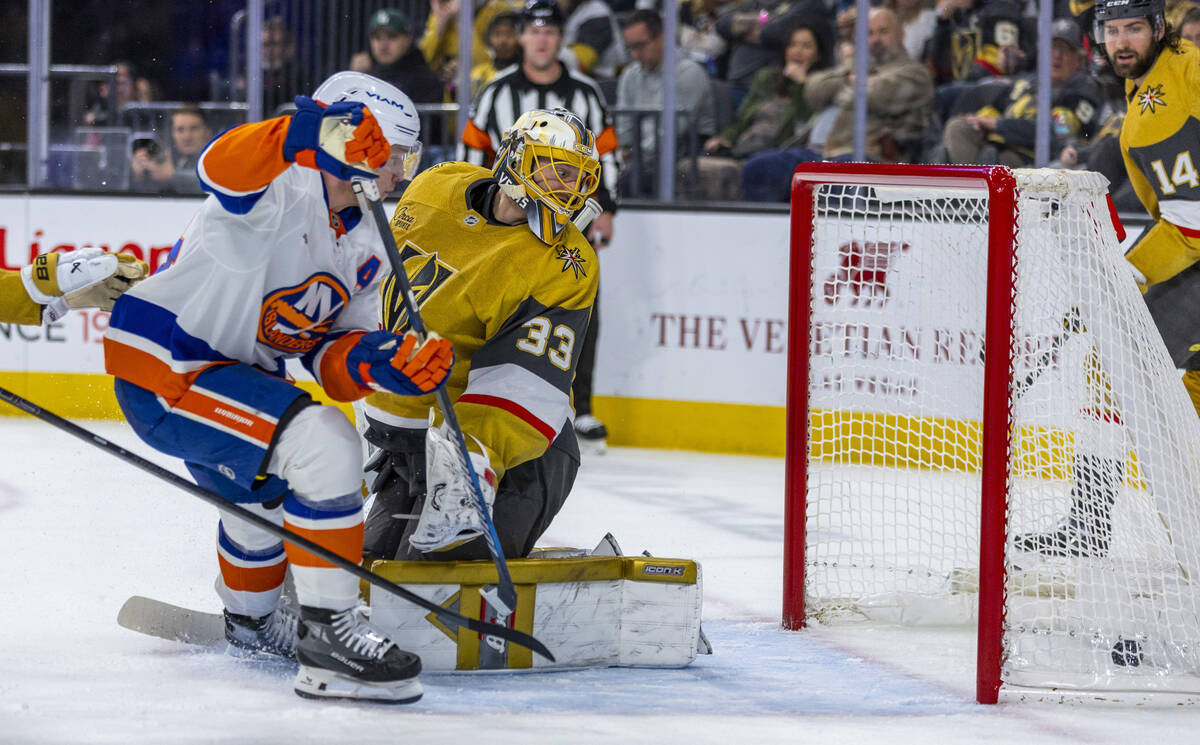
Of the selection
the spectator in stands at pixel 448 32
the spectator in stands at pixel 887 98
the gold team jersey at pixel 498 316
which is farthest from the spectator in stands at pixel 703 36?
the gold team jersey at pixel 498 316

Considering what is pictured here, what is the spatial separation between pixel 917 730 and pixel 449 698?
693mm

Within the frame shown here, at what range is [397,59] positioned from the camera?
18.6 feet

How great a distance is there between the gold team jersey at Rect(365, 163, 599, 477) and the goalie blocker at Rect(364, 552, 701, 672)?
0.67 feet

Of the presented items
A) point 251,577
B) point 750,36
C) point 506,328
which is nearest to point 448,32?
point 750,36

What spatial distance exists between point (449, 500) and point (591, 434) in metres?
2.66

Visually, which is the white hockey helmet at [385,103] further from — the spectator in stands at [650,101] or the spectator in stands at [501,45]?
the spectator in stands at [501,45]

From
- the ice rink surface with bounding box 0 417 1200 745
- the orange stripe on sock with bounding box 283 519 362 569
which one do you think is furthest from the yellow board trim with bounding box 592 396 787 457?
the orange stripe on sock with bounding box 283 519 362 569

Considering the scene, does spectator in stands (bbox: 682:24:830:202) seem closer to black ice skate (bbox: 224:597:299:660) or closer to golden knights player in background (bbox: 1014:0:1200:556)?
golden knights player in background (bbox: 1014:0:1200:556)

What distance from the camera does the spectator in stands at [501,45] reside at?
18.5 feet

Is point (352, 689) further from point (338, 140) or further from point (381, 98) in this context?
point (381, 98)

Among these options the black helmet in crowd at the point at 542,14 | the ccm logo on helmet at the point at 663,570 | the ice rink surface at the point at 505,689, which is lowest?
the ice rink surface at the point at 505,689

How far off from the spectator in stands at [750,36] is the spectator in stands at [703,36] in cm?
3

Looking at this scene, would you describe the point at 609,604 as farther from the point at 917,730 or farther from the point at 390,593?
the point at 917,730

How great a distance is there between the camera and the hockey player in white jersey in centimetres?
225
